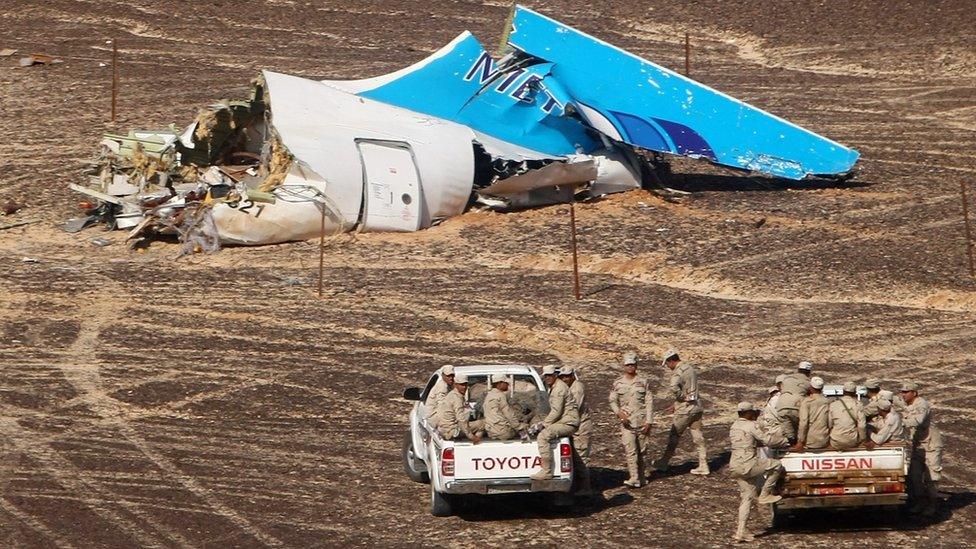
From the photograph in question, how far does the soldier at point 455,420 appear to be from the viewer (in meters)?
15.8

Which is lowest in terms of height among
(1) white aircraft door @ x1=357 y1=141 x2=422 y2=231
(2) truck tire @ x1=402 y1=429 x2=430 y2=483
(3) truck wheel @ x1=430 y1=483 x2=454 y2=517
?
(3) truck wheel @ x1=430 y1=483 x2=454 y2=517

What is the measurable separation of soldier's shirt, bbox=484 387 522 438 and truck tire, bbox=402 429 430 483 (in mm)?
1592

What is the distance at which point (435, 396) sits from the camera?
16.4 metres

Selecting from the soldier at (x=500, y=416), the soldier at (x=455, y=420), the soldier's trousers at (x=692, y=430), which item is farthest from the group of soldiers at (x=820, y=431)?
the soldier at (x=455, y=420)

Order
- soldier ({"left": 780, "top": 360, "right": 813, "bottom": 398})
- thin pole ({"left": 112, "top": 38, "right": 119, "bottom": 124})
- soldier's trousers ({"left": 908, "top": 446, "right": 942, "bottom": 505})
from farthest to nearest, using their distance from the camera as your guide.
A: thin pole ({"left": 112, "top": 38, "right": 119, "bottom": 124}), soldier ({"left": 780, "top": 360, "right": 813, "bottom": 398}), soldier's trousers ({"left": 908, "top": 446, "right": 942, "bottom": 505})

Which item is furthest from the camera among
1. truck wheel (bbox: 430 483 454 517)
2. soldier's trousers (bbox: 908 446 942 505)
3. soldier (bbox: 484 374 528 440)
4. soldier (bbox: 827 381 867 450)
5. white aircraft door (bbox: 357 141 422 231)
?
white aircraft door (bbox: 357 141 422 231)

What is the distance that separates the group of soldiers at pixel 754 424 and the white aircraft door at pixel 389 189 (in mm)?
12023

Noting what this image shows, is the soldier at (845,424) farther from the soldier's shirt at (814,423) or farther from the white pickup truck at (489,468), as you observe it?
the white pickup truck at (489,468)

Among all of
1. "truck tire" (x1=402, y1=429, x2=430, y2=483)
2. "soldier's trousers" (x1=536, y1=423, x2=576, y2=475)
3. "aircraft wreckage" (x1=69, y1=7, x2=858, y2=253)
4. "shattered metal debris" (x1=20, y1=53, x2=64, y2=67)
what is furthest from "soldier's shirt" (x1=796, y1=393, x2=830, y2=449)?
"shattered metal debris" (x1=20, y1=53, x2=64, y2=67)

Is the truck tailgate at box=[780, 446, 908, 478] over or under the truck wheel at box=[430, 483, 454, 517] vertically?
over

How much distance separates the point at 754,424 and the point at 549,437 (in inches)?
82.3

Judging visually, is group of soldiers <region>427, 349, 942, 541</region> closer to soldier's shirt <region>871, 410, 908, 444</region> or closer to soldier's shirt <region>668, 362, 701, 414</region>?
soldier's shirt <region>871, 410, 908, 444</region>

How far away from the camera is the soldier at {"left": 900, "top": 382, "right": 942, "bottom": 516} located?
618 inches

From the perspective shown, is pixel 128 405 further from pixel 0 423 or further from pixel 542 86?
pixel 542 86
